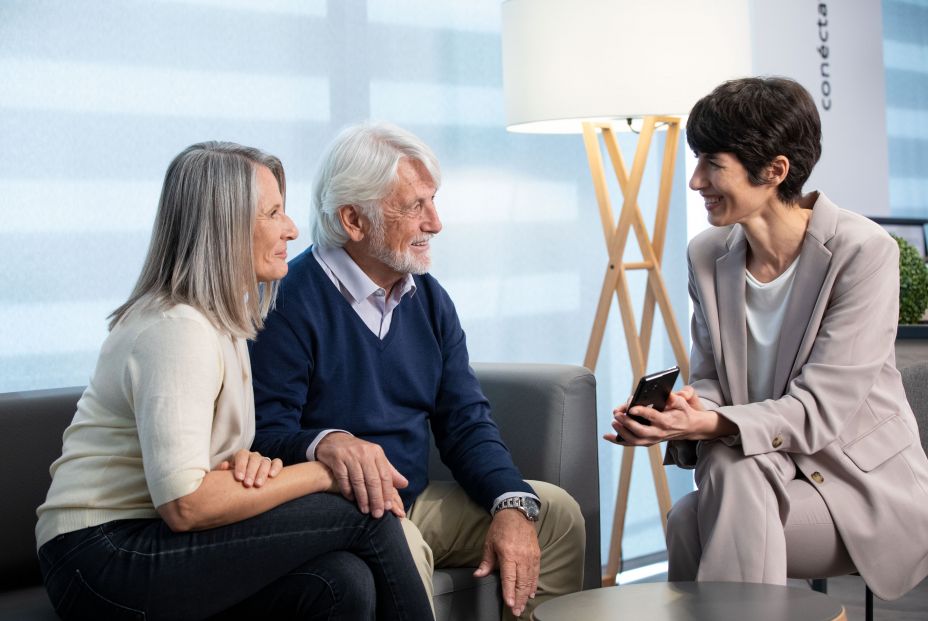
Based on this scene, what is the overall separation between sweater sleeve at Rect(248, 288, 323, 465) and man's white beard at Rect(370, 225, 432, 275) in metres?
0.19

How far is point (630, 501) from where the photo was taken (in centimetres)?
398

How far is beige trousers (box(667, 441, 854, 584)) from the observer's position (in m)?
1.93

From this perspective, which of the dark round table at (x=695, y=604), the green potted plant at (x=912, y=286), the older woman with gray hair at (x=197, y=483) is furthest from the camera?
the green potted plant at (x=912, y=286)

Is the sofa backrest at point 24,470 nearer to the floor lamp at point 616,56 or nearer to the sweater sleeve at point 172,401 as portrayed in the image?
the sweater sleeve at point 172,401

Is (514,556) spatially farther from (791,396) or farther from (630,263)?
(630,263)

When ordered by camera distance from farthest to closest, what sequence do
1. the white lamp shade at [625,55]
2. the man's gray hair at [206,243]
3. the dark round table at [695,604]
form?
the white lamp shade at [625,55] < the man's gray hair at [206,243] < the dark round table at [695,604]

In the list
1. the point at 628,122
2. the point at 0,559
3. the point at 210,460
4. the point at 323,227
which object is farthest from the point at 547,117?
the point at 0,559

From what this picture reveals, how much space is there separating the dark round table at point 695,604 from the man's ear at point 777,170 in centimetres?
83

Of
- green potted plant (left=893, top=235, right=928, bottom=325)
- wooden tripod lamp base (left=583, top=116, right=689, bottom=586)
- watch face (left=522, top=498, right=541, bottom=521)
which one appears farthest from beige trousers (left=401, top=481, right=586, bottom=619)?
green potted plant (left=893, top=235, right=928, bottom=325)

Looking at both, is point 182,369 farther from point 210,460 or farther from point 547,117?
point 547,117

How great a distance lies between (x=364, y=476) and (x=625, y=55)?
1.51m

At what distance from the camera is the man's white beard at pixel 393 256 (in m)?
2.22

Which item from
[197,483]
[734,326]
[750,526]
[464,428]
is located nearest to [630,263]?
[734,326]

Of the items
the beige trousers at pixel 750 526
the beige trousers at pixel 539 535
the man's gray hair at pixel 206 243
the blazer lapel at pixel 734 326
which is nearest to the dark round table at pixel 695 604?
the beige trousers at pixel 750 526
